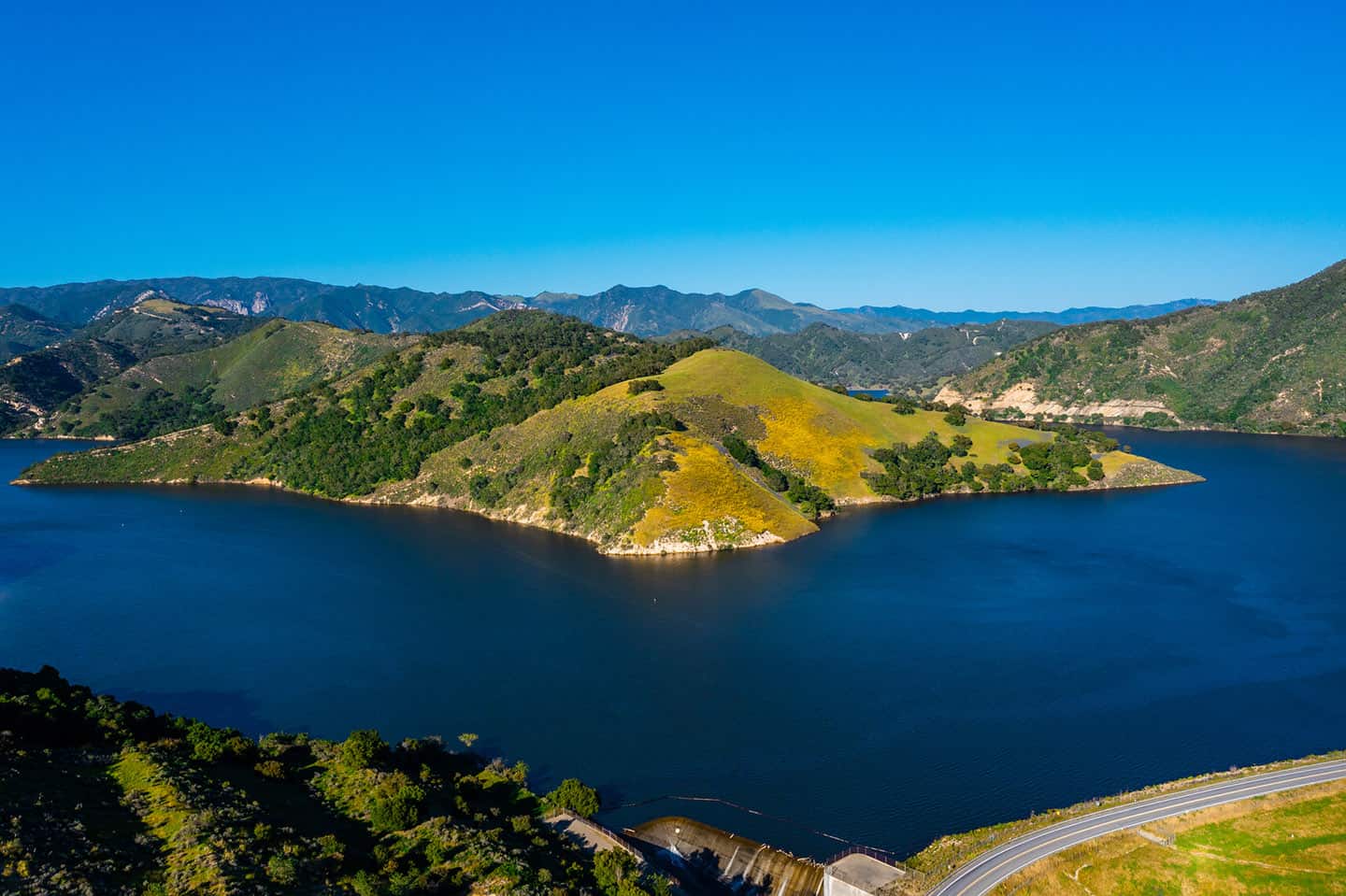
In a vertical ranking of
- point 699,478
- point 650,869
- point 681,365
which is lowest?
point 650,869

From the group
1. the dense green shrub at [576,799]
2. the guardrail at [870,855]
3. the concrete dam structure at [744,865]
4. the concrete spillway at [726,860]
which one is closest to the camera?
the concrete dam structure at [744,865]

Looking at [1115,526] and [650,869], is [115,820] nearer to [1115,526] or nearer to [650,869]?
[650,869]

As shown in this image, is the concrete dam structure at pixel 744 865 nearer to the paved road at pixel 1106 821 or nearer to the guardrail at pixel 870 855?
the guardrail at pixel 870 855

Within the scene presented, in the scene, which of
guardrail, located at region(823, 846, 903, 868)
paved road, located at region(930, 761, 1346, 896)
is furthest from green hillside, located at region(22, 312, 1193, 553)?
paved road, located at region(930, 761, 1346, 896)

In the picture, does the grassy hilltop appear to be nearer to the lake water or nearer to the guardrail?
the guardrail

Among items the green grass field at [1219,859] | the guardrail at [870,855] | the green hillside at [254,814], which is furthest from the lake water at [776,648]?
the green hillside at [254,814]

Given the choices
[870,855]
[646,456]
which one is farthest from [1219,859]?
[646,456]

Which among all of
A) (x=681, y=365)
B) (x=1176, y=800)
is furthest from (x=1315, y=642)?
(x=681, y=365)
